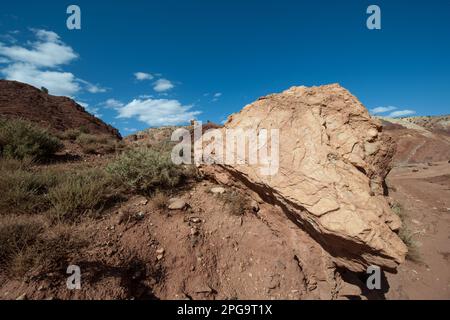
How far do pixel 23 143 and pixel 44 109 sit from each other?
37.8ft

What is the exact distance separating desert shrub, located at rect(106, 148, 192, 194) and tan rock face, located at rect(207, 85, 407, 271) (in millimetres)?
1222

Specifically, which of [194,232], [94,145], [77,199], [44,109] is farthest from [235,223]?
[44,109]

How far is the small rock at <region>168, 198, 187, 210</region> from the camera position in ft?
11.5

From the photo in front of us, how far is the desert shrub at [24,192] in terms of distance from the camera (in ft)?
9.22

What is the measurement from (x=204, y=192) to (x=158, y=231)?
1172mm

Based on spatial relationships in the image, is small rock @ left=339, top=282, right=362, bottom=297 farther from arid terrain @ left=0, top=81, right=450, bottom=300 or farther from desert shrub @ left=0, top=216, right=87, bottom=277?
desert shrub @ left=0, top=216, right=87, bottom=277

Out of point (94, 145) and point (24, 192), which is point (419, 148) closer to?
point (94, 145)

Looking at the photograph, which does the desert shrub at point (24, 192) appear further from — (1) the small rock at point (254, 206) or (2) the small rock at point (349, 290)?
(2) the small rock at point (349, 290)

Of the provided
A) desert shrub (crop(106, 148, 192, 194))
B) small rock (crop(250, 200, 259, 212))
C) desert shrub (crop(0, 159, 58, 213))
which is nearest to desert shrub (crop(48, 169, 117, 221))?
desert shrub (crop(0, 159, 58, 213))

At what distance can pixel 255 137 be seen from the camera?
135 inches
